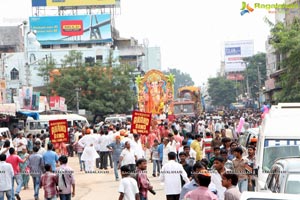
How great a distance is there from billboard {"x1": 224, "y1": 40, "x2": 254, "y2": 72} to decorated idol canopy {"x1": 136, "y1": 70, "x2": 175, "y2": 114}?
116417mm

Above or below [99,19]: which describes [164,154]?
below

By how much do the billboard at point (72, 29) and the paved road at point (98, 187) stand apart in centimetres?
6939

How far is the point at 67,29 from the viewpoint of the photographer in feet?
314

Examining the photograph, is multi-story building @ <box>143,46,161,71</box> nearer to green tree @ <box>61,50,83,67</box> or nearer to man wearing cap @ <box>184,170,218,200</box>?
green tree @ <box>61,50,83,67</box>

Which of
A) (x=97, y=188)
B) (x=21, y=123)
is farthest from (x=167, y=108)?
(x=97, y=188)

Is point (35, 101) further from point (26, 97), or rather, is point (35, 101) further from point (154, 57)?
point (154, 57)

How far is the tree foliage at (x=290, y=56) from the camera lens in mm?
38719

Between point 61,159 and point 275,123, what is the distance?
4.04 m

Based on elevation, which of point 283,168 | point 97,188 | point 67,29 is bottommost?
point 97,188

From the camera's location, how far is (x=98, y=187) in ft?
72.6

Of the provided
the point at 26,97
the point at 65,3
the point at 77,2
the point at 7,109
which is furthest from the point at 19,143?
the point at 77,2

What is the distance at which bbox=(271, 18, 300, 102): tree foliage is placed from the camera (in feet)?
127

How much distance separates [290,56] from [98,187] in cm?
1989

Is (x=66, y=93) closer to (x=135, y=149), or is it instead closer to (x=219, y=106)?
(x=135, y=149)
